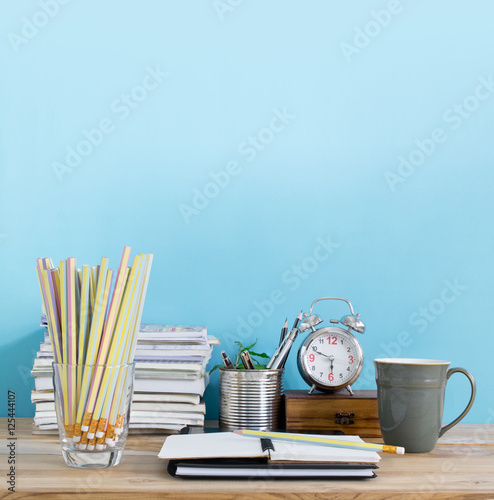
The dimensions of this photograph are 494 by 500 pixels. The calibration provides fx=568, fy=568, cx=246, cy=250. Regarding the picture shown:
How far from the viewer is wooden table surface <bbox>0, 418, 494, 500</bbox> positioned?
76 centimetres

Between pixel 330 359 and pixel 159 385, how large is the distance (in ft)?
1.13

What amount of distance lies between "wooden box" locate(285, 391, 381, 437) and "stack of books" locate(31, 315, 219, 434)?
0.18 metres

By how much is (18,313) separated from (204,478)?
0.70 meters

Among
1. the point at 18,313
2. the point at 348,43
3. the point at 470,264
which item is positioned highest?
the point at 348,43

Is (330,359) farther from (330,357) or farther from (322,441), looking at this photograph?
(322,441)

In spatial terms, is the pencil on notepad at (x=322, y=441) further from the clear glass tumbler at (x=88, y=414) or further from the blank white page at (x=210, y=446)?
the clear glass tumbler at (x=88, y=414)

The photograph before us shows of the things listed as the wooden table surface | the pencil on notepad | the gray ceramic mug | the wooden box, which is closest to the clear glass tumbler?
the wooden table surface

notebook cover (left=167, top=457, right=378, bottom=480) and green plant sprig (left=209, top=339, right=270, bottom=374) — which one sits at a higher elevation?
green plant sprig (left=209, top=339, right=270, bottom=374)

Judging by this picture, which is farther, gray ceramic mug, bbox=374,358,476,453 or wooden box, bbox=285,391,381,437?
wooden box, bbox=285,391,381,437

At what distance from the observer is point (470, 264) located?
4.43ft

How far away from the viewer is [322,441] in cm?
90

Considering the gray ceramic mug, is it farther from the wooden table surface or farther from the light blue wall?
the light blue wall

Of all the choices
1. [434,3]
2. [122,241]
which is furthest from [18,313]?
[434,3]

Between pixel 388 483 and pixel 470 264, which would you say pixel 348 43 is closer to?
pixel 470 264
